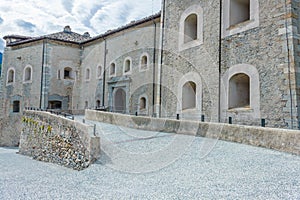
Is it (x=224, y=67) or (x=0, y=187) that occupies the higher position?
(x=224, y=67)

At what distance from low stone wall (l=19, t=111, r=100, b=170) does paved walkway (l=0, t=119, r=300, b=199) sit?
1.77 feet

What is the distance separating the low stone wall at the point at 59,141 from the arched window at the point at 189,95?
5.67 meters

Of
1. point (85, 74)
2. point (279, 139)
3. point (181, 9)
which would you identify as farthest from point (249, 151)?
point (85, 74)

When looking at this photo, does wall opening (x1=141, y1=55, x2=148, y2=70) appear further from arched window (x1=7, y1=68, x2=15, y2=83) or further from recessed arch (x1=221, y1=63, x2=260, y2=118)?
arched window (x1=7, y1=68, x2=15, y2=83)

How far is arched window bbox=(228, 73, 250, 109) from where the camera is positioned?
970 cm

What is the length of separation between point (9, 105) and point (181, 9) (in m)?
17.5

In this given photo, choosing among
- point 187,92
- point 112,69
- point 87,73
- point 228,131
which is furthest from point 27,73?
point 228,131

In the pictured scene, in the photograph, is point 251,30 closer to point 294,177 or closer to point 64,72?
point 294,177

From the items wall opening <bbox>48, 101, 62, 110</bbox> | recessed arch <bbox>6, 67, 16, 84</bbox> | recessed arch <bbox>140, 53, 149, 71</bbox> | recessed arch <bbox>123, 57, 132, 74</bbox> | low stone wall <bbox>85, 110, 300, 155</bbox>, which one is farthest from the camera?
recessed arch <bbox>6, 67, 16, 84</bbox>

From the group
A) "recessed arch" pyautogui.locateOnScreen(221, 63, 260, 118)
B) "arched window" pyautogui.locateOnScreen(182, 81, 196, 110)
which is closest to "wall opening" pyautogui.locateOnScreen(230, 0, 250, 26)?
"recessed arch" pyautogui.locateOnScreen(221, 63, 260, 118)

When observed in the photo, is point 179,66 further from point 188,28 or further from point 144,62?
point 144,62

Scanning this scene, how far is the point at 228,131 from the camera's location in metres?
7.15

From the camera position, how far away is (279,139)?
5805 mm

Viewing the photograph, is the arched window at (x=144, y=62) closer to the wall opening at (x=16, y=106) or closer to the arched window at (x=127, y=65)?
the arched window at (x=127, y=65)
